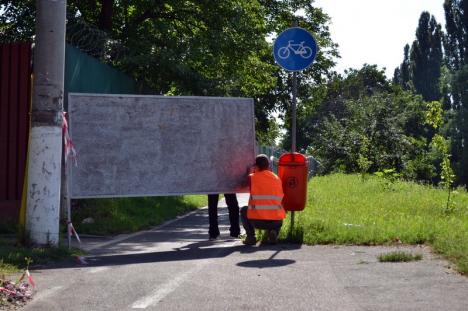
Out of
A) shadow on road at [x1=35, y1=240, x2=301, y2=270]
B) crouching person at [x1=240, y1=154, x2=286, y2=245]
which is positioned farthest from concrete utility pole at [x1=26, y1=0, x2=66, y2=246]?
crouching person at [x1=240, y1=154, x2=286, y2=245]

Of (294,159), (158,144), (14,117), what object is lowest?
(294,159)

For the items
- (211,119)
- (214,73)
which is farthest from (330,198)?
(211,119)

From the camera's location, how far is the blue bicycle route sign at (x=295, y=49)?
34.6 ft

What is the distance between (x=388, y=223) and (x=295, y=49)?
3.00m

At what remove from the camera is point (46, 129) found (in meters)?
8.49

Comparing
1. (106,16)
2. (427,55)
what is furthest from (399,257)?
(427,55)

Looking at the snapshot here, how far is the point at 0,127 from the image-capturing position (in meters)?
11.0

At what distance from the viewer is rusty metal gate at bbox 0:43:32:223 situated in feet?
35.8

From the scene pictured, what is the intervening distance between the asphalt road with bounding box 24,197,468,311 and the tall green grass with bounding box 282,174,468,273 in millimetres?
334

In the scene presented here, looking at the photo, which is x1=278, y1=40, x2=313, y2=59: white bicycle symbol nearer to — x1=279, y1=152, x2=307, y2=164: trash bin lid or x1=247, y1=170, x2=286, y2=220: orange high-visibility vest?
x1=279, y1=152, x2=307, y2=164: trash bin lid

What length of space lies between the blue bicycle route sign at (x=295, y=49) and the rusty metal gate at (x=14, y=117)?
401cm

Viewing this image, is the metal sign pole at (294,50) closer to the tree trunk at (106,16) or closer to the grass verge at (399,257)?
the grass verge at (399,257)

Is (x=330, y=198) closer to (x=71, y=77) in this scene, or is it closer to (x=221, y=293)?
(x=71, y=77)

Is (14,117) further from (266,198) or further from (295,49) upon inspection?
Result: (295,49)
